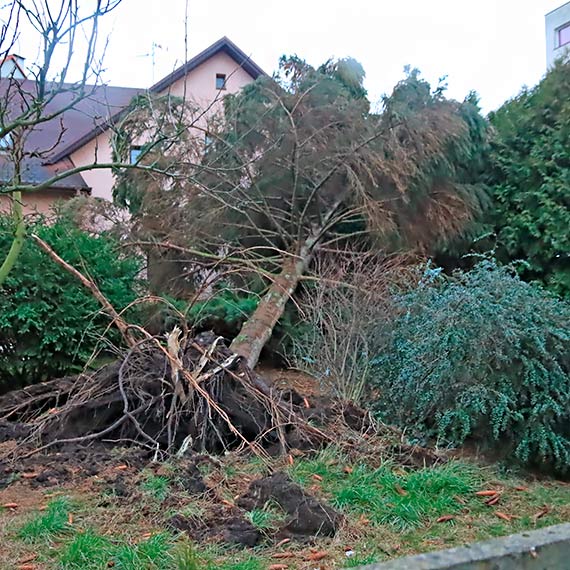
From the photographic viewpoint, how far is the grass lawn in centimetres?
351

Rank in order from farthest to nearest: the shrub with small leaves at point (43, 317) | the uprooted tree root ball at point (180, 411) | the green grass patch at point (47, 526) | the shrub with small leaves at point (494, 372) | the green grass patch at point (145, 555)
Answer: the shrub with small leaves at point (43, 317), the uprooted tree root ball at point (180, 411), the shrub with small leaves at point (494, 372), the green grass patch at point (47, 526), the green grass patch at point (145, 555)

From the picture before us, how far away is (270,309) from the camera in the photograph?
35.7ft

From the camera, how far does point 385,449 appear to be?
5.57 meters

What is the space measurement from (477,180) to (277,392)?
9.49m

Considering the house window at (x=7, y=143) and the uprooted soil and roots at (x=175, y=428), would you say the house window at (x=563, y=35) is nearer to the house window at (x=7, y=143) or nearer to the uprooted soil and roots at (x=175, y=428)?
the uprooted soil and roots at (x=175, y=428)

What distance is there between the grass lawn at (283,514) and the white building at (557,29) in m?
32.7

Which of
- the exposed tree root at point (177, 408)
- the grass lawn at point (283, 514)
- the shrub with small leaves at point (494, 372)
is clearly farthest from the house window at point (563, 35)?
the grass lawn at point (283, 514)

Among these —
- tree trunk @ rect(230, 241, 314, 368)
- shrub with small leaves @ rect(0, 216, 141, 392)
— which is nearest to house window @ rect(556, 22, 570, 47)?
tree trunk @ rect(230, 241, 314, 368)

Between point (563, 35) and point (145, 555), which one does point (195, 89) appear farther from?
point (563, 35)

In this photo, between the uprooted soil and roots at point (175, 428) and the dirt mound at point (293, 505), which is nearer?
the dirt mound at point (293, 505)

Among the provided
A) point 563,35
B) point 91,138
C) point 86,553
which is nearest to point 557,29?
point 563,35

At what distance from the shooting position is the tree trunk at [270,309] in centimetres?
1014

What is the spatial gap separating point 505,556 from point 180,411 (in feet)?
12.2

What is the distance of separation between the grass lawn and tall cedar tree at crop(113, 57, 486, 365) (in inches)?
217
